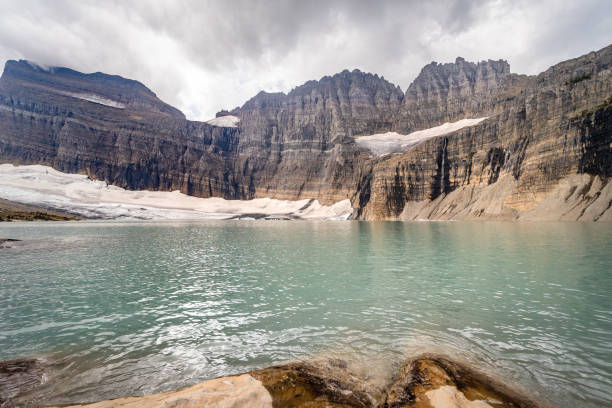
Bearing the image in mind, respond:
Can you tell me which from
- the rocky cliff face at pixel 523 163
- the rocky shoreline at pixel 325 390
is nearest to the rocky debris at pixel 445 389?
the rocky shoreline at pixel 325 390

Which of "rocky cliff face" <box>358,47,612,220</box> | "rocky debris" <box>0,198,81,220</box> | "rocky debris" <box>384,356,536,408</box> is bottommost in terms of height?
"rocky debris" <box>384,356,536,408</box>

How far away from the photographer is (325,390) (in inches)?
219

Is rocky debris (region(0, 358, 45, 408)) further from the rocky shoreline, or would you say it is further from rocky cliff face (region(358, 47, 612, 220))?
rocky cliff face (region(358, 47, 612, 220))

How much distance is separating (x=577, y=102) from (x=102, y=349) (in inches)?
4054

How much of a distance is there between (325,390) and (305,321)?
4741 mm

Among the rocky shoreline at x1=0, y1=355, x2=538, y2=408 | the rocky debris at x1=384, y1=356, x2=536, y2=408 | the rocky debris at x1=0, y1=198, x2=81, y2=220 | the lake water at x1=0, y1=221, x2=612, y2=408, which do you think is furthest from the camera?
the rocky debris at x1=0, y1=198, x2=81, y2=220

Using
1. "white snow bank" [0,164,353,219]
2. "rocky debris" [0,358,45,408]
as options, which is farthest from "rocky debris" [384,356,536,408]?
"white snow bank" [0,164,353,219]

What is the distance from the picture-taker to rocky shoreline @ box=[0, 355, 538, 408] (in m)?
4.81

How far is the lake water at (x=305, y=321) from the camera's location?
6.83 meters

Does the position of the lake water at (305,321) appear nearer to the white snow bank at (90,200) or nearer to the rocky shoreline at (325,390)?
the rocky shoreline at (325,390)

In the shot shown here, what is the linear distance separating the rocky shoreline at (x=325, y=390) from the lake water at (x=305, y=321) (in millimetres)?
536

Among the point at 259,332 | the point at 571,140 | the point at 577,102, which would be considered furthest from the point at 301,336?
Answer: the point at 577,102

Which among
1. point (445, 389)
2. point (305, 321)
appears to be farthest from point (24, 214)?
point (445, 389)

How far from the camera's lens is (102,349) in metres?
8.24
